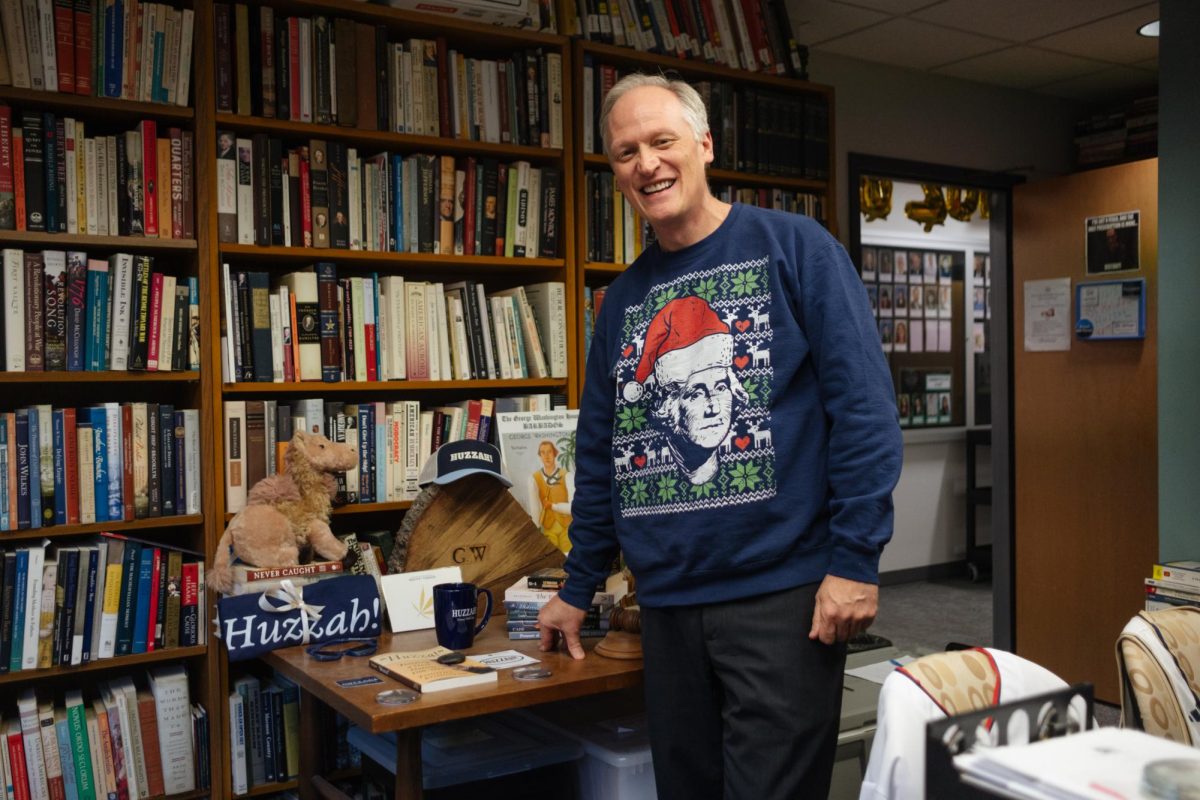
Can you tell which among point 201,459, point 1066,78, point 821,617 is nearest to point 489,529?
point 201,459

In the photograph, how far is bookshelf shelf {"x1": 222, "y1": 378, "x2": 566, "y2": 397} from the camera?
97.2 inches

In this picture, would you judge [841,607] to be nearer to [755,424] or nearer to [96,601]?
[755,424]

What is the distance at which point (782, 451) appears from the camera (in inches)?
62.0

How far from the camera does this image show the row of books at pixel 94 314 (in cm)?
226

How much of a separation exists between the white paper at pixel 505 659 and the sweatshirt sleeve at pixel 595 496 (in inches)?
5.0

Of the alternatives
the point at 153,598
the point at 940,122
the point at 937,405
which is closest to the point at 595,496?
the point at 153,598

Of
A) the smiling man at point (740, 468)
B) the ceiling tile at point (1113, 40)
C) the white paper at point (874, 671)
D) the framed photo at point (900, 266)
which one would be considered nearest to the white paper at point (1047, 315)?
the ceiling tile at point (1113, 40)

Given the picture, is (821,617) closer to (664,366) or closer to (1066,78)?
(664,366)

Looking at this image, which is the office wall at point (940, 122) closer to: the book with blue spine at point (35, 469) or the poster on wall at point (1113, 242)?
the poster on wall at point (1113, 242)

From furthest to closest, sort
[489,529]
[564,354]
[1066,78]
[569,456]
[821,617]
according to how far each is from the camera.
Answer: [1066,78], [564,354], [569,456], [489,529], [821,617]

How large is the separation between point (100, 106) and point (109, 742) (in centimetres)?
141

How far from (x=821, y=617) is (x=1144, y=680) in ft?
1.38

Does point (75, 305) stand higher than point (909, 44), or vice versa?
point (909, 44)

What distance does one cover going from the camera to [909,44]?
397 cm
